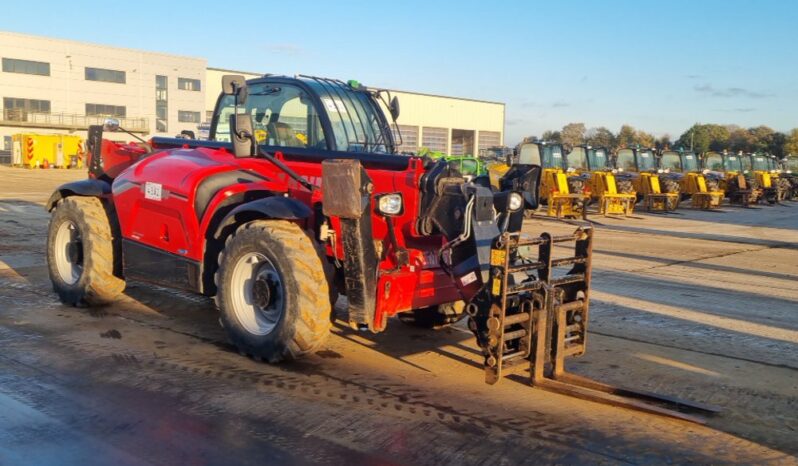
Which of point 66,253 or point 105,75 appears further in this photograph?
point 105,75

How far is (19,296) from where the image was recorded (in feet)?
25.6

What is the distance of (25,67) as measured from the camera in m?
54.7

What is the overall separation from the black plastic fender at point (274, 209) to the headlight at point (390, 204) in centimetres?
69

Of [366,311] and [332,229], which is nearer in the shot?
[366,311]

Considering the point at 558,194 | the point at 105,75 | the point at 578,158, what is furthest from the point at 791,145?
the point at 105,75

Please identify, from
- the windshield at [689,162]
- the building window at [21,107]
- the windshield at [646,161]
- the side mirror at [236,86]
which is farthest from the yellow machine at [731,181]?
the building window at [21,107]

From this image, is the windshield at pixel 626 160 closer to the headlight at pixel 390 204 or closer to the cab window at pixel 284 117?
the cab window at pixel 284 117

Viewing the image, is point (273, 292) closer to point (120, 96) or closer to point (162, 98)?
point (120, 96)

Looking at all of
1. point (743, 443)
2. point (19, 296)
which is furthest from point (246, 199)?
point (743, 443)

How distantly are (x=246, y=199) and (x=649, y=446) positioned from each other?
362 centimetres

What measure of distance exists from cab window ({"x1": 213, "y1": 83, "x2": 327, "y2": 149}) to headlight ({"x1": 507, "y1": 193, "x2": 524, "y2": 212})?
5.90 ft

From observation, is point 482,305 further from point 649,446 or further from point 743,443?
point 743,443

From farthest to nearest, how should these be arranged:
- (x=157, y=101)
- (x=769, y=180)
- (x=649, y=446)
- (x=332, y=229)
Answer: (x=157, y=101), (x=769, y=180), (x=332, y=229), (x=649, y=446)

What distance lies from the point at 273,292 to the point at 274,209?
0.64 metres
